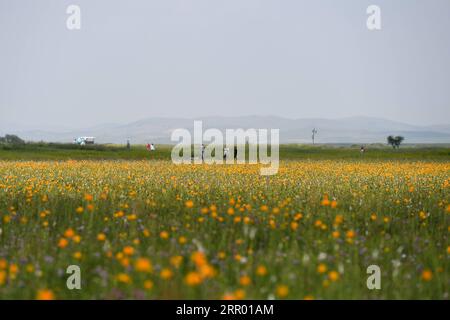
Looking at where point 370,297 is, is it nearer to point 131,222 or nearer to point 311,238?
point 311,238

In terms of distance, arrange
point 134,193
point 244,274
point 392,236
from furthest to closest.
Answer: point 134,193, point 392,236, point 244,274

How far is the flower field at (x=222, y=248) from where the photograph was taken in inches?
239

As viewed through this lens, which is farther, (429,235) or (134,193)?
(134,193)

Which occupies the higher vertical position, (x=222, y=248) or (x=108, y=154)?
(x=108, y=154)

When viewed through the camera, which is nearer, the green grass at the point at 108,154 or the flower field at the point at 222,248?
the flower field at the point at 222,248

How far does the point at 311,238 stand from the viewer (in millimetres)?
8289

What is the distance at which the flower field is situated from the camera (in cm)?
607

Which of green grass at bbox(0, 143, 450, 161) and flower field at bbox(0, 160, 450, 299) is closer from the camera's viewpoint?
flower field at bbox(0, 160, 450, 299)

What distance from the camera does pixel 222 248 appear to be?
25.5 feet

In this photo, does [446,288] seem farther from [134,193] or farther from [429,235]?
[134,193]

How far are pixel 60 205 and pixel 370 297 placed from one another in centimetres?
774
